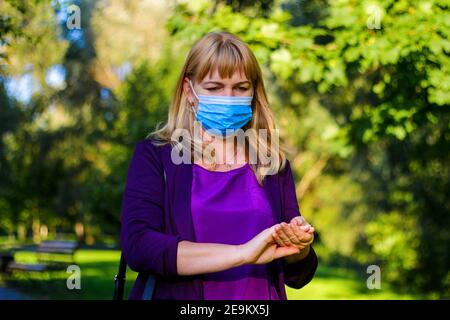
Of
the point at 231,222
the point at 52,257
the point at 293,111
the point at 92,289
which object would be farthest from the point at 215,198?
the point at 293,111

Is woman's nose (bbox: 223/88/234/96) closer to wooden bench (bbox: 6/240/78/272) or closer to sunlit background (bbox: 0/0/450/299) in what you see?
sunlit background (bbox: 0/0/450/299)

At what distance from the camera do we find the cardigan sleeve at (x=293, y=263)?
8.49 feet

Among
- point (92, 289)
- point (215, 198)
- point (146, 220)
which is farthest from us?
point (92, 289)

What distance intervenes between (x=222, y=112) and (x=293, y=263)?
572 mm

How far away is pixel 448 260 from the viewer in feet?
57.3

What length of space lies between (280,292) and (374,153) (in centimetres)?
1684

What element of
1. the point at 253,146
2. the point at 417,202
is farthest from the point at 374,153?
the point at 253,146

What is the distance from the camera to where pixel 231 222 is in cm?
242

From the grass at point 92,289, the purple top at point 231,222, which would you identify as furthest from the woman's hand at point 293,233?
the grass at point 92,289

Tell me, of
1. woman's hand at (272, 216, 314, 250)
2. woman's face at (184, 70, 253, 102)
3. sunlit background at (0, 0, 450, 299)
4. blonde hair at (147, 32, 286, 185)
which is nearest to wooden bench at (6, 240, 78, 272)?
sunlit background at (0, 0, 450, 299)

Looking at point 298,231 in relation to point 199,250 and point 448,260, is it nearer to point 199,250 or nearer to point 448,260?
point 199,250

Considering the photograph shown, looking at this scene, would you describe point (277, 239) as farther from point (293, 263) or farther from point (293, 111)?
point (293, 111)

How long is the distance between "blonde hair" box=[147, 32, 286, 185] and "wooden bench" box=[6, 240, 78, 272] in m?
12.3

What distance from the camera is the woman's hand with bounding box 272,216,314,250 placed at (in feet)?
7.45
